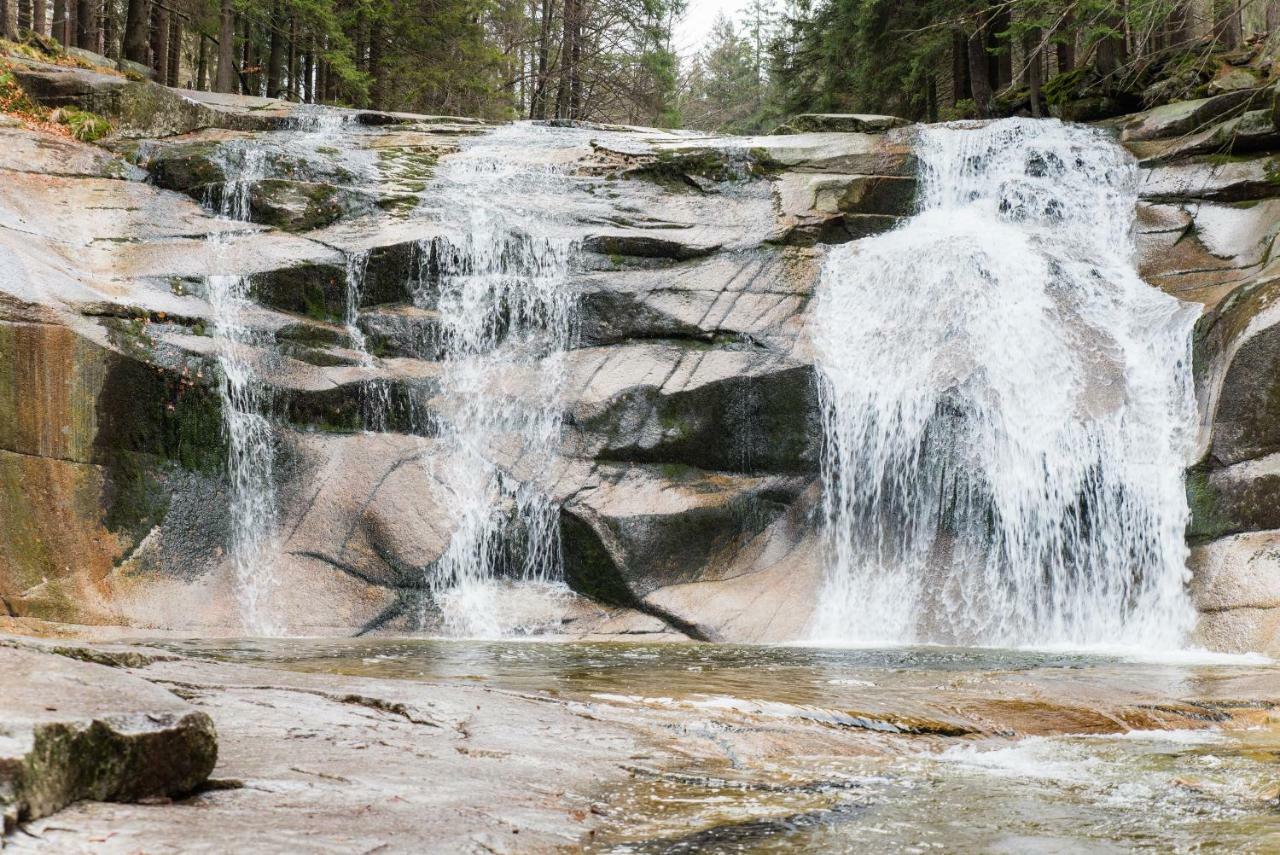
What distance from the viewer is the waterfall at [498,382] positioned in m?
12.1

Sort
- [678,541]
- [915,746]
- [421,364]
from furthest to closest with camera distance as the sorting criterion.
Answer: [421,364] < [678,541] < [915,746]

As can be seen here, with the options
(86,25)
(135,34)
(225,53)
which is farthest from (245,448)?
(86,25)

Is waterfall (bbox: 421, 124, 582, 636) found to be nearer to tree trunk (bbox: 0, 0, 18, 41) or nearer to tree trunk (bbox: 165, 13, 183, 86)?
tree trunk (bbox: 0, 0, 18, 41)

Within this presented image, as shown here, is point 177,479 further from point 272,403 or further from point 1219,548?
point 1219,548

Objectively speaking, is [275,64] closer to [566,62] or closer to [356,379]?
[566,62]

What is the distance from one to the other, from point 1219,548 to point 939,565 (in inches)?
111

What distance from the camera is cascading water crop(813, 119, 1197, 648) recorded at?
11.6m

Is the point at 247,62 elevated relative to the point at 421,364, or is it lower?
elevated

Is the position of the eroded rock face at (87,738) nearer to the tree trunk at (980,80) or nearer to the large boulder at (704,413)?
the large boulder at (704,413)

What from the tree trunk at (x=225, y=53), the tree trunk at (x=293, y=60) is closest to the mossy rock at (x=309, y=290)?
the tree trunk at (x=225, y=53)

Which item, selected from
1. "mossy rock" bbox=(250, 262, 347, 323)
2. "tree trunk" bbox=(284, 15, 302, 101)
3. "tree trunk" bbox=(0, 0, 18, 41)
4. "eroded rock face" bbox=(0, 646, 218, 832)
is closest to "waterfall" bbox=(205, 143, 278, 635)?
"mossy rock" bbox=(250, 262, 347, 323)

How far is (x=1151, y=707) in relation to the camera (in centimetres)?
647

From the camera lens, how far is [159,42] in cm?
2712

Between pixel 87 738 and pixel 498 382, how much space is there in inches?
416
